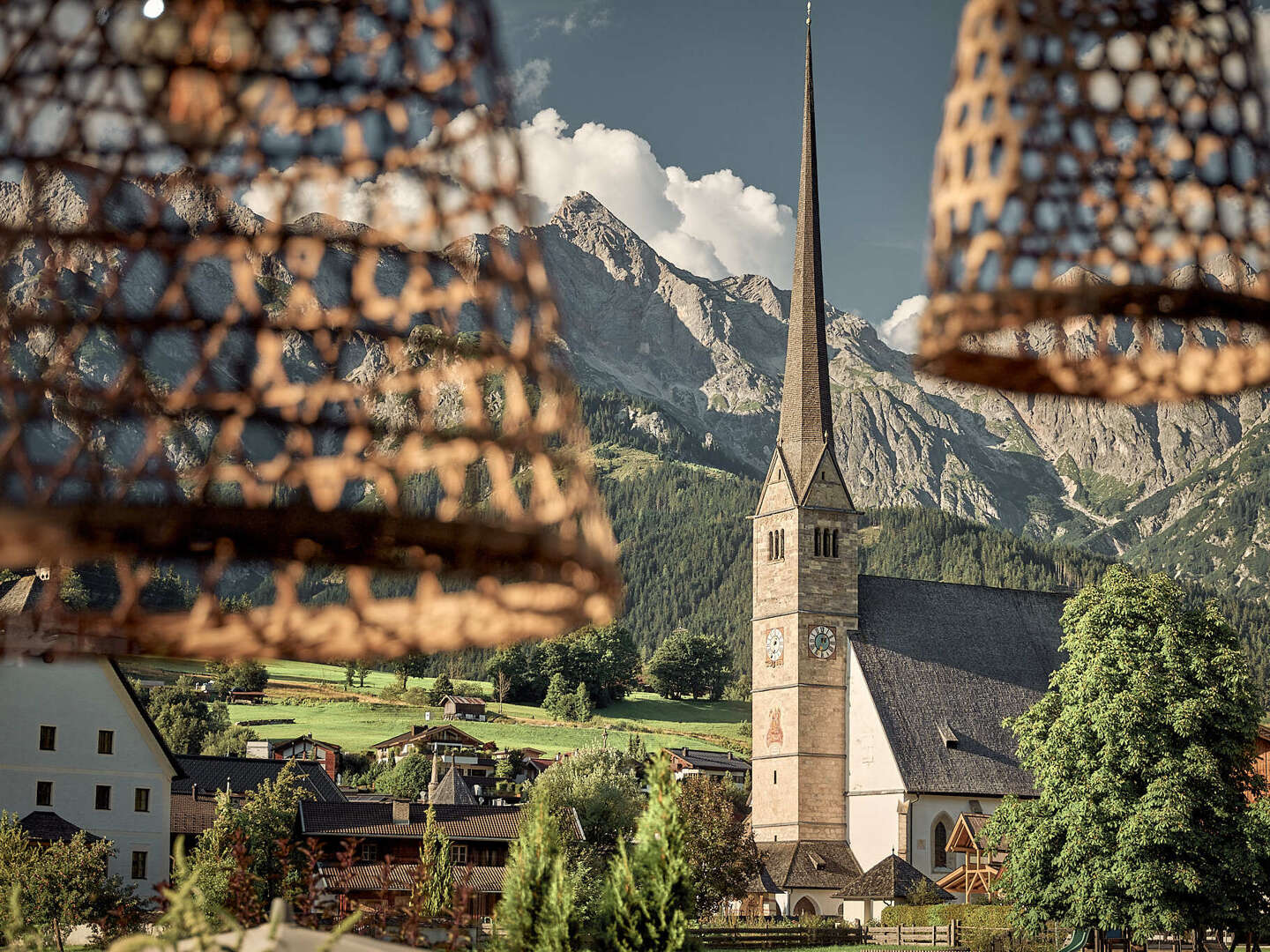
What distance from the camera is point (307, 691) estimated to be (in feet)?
403

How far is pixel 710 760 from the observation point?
104 m

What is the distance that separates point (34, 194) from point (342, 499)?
0.35m

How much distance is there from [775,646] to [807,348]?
13.4 meters

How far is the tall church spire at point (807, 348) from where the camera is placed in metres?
63.5

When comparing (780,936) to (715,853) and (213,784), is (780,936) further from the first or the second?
(213,784)

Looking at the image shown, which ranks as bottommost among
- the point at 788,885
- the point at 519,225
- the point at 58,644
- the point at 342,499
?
the point at 788,885

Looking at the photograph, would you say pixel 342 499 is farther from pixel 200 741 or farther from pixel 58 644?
pixel 200 741

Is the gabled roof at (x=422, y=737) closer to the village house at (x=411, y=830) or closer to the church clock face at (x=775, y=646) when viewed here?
the village house at (x=411, y=830)

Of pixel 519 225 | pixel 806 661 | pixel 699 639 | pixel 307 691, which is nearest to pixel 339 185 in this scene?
pixel 519 225

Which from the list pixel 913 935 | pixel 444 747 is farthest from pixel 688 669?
pixel 913 935

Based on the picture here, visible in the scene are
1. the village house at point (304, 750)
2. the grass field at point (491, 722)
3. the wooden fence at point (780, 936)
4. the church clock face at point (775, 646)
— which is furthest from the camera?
the grass field at point (491, 722)

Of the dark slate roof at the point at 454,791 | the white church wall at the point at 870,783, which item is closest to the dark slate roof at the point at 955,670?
the white church wall at the point at 870,783

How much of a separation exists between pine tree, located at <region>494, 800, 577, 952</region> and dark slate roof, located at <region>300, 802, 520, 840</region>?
126 feet

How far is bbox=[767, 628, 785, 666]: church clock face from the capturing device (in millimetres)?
61594
